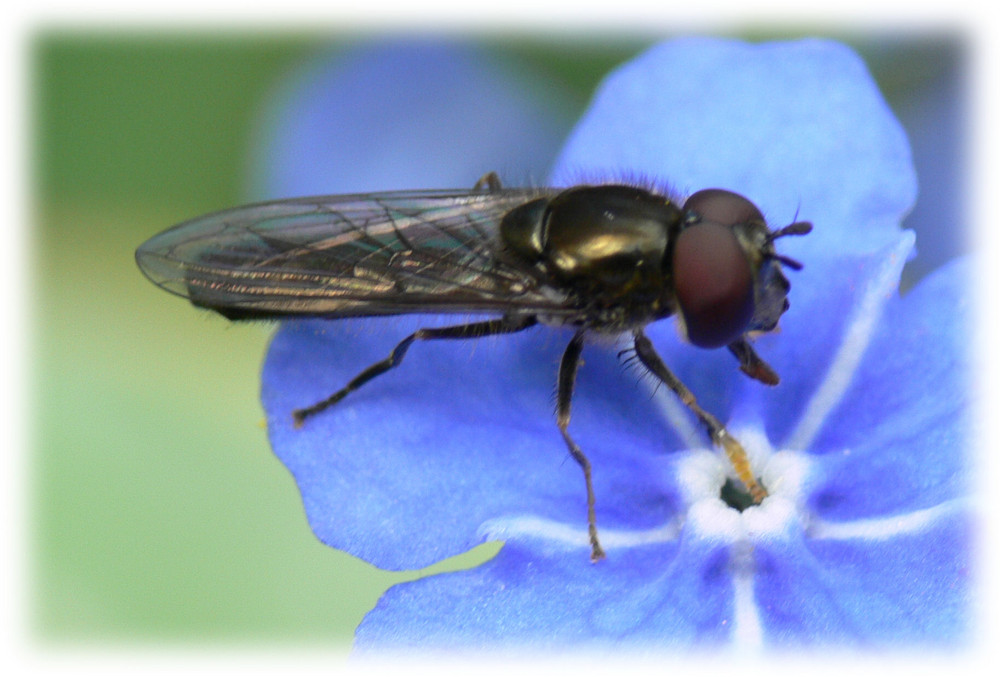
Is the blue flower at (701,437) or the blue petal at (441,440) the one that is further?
the blue petal at (441,440)

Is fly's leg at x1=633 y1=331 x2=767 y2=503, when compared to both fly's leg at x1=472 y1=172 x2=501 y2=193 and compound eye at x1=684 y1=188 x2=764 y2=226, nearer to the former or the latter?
compound eye at x1=684 y1=188 x2=764 y2=226

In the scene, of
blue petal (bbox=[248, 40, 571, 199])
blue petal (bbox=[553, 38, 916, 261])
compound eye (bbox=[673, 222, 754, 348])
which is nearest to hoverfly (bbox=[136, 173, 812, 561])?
compound eye (bbox=[673, 222, 754, 348])

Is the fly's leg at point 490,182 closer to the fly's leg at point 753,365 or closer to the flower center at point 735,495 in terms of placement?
the fly's leg at point 753,365

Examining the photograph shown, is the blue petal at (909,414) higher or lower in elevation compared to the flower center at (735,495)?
higher

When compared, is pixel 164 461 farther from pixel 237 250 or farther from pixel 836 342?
pixel 836 342

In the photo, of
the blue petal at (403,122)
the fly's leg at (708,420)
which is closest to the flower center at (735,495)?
the fly's leg at (708,420)

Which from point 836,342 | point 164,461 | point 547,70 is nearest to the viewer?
point 836,342

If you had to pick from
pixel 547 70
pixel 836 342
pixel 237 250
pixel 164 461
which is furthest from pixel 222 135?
pixel 836 342

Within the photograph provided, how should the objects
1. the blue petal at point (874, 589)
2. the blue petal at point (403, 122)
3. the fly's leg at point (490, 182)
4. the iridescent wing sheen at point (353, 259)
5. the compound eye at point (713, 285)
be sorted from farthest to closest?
1. the blue petal at point (403, 122)
2. the fly's leg at point (490, 182)
3. the iridescent wing sheen at point (353, 259)
4. the compound eye at point (713, 285)
5. the blue petal at point (874, 589)
